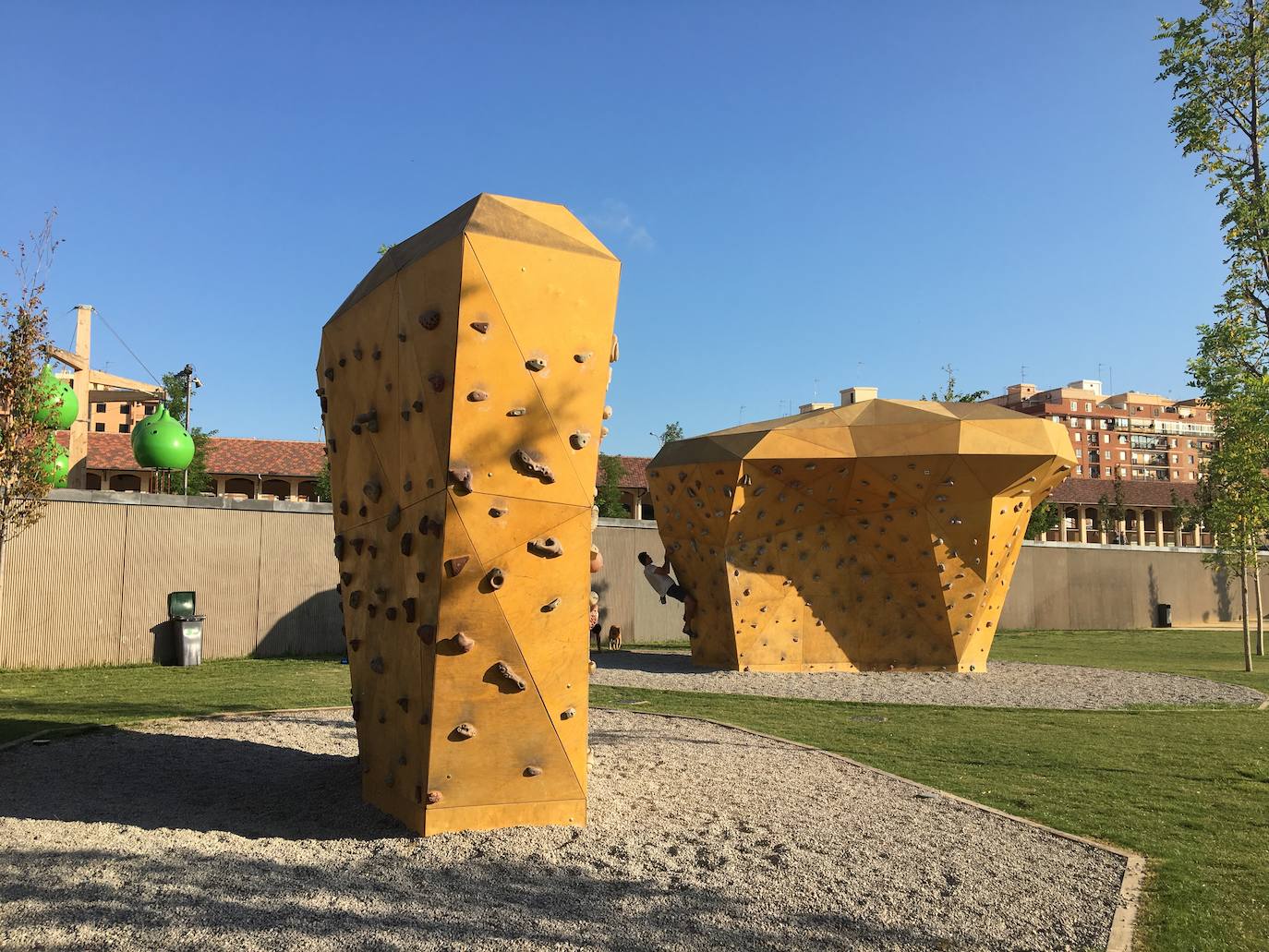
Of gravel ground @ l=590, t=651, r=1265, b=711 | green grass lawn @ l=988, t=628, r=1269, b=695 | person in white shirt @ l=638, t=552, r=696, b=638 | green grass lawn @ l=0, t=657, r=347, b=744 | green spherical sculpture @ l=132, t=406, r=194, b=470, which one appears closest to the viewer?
green grass lawn @ l=0, t=657, r=347, b=744

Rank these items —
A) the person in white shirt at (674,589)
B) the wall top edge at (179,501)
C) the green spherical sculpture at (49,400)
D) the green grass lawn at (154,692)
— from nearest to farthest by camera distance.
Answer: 1. the green grass lawn at (154,692)
2. the green spherical sculpture at (49,400)
3. the wall top edge at (179,501)
4. the person in white shirt at (674,589)

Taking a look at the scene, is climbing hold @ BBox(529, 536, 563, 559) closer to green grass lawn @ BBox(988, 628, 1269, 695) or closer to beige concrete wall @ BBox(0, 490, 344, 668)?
beige concrete wall @ BBox(0, 490, 344, 668)

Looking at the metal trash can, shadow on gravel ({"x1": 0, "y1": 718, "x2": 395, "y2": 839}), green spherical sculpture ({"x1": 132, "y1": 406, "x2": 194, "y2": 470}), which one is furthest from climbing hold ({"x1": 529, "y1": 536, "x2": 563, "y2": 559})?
green spherical sculpture ({"x1": 132, "y1": 406, "x2": 194, "y2": 470})

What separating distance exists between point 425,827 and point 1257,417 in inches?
288

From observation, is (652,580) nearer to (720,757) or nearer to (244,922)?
(720,757)

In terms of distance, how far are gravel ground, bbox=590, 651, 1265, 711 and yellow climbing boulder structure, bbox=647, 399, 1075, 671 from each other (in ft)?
2.08

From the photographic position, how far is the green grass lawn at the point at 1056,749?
516 cm

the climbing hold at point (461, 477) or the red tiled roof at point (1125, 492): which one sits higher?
the red tiled roof at point (1125, 492)

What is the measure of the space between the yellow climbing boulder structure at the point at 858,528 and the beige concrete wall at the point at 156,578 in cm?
765

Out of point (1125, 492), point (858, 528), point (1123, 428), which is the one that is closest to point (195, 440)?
point (858, 528)

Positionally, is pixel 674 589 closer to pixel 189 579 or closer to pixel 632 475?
pixel 189 579

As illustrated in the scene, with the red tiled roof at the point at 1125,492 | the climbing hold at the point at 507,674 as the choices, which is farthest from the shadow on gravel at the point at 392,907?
the red tiled roof at the point at 1125,492

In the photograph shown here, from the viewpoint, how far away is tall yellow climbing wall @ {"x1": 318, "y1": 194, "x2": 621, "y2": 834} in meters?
5.46

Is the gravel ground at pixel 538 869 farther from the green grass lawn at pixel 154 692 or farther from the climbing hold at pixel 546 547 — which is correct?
the green grass lawn at pixel 154 692
